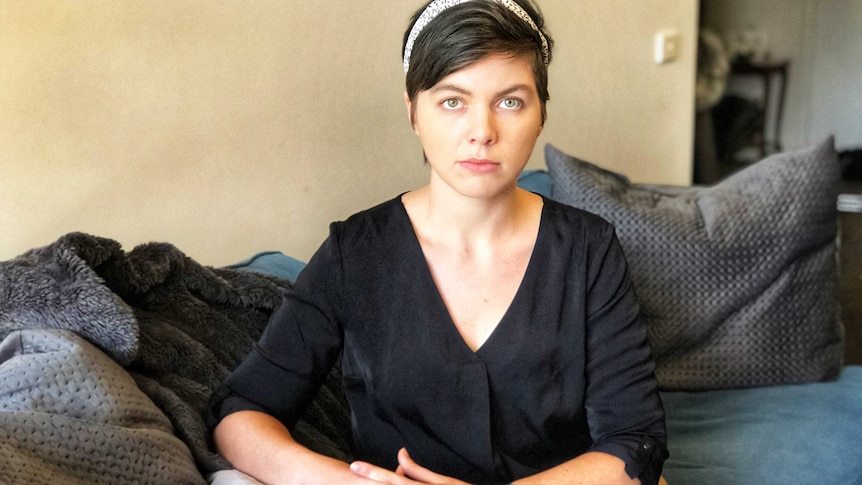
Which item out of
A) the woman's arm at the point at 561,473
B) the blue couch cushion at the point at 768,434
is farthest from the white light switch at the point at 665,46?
the woman's arm at the point at 561,473

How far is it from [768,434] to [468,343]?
2.47ft

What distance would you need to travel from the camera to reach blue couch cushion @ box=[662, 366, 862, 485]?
5.08ft

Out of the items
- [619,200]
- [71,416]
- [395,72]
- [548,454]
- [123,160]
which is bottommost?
[548,454]

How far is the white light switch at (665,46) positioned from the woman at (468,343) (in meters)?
1.42

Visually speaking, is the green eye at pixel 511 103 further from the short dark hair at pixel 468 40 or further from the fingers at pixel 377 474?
the fingers at pixel 377 474

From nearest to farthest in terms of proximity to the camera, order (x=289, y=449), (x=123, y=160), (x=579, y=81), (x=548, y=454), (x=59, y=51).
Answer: (x=289, y=449)
(x=548, y=454)
(x=59, y=51)
(x=123, y=160)
(x=579, y=81)

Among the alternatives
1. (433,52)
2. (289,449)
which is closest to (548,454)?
(289,449)

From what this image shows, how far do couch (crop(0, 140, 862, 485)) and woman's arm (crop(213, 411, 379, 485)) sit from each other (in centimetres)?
3

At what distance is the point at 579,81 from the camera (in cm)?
238

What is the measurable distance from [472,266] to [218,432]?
420 millimetres

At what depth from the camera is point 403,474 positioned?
1159 mm

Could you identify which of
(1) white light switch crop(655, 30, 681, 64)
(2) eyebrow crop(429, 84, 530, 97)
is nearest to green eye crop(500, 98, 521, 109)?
(2) eyebrow crop(429, 84, 530, 97)

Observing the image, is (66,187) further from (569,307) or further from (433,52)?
(569,307)

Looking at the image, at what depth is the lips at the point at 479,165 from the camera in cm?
114
